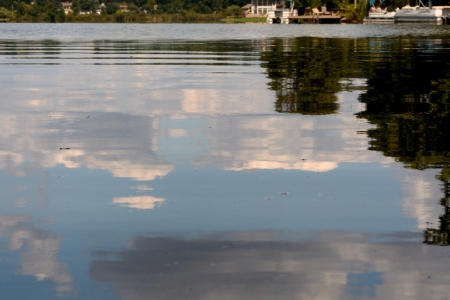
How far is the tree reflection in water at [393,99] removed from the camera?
11508 mm

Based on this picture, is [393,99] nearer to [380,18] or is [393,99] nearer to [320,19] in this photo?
[380,18]

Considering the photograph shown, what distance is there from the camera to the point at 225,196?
29.8 ft

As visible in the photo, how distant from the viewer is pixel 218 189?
31.0ft

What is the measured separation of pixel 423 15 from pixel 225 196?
12078 centimetres

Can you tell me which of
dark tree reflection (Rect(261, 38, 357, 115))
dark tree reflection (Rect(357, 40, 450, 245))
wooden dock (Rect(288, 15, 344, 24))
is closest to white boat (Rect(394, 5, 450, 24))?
wooden dock (Rect(288, 15, 344, 24))

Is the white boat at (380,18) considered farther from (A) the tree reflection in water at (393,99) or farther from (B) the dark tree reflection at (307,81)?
(A) the tree reflection in water at (393,99)

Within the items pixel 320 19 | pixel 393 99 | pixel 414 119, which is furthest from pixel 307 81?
pixel 320 19

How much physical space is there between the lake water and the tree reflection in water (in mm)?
60

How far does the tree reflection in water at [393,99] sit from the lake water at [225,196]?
2.4 inches

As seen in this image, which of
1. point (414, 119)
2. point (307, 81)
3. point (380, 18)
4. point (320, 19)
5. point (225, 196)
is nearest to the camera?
point (225, 196)

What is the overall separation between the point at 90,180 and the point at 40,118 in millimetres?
5783

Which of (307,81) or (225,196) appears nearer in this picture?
(225,196)

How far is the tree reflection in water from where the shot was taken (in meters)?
11.5

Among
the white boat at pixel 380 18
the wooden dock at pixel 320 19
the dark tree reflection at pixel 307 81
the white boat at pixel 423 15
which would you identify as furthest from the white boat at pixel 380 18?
the dark tree reflection at pixel 307 81
